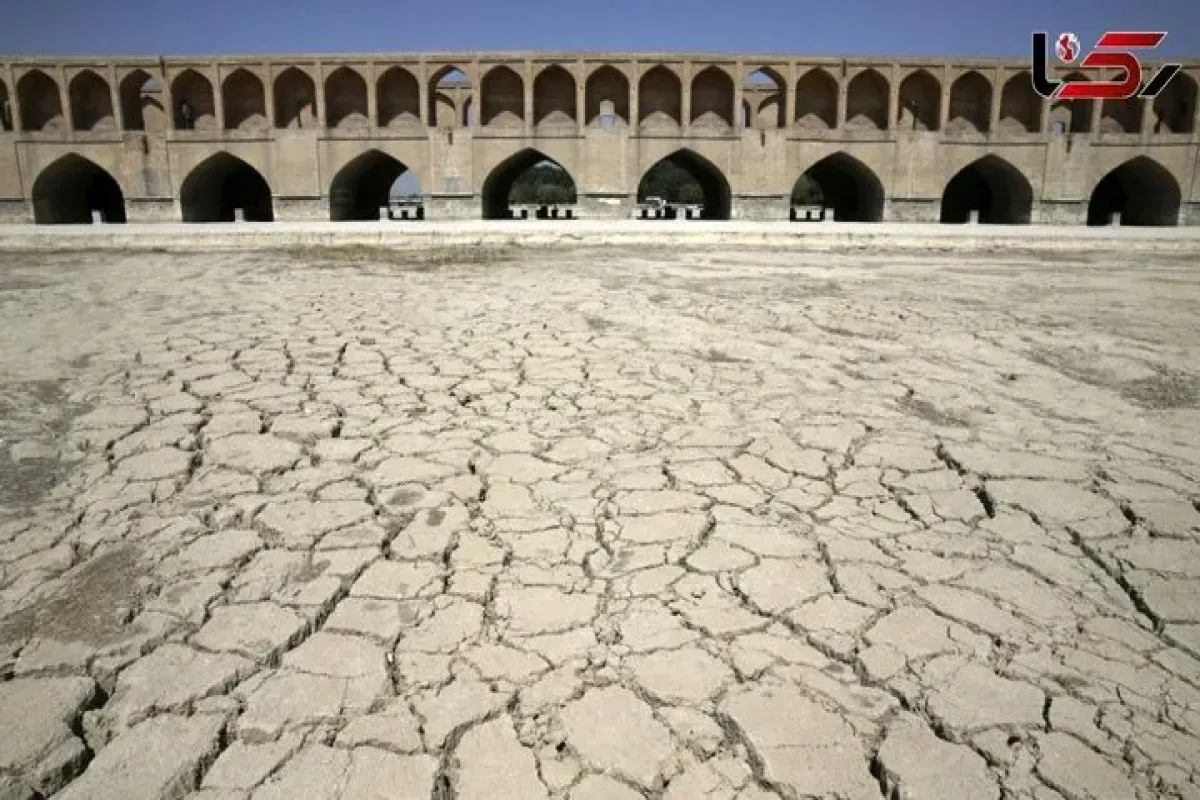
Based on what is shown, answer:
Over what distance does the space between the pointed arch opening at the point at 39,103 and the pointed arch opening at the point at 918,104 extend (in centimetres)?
2341

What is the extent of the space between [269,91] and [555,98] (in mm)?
7634

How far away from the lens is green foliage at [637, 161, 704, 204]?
4594 cm

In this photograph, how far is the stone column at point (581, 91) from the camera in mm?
20578

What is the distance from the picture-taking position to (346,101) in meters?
21.6

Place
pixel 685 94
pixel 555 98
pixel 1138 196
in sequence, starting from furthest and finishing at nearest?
pixel 1138 196
pixel 555 98
pixel 685 94

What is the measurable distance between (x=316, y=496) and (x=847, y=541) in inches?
62.2

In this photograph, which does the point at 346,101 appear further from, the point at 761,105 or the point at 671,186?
the point at 671,186

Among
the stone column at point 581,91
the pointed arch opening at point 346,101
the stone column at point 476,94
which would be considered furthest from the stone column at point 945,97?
the pointed arch opening at point 346,101

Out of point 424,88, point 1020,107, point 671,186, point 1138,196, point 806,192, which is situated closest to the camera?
point 424,88

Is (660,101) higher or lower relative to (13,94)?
lower

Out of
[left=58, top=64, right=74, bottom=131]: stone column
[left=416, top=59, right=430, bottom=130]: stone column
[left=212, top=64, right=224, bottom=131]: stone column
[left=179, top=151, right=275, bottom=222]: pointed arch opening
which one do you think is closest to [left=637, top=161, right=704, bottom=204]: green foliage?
[left=179, top=151, right=275, bottom=222]: pointed arch opening

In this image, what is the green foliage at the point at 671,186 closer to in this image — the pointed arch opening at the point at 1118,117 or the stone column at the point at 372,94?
the pointed arch opening at the point at 1118,117

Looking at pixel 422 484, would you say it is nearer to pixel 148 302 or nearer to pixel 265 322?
pixel 265 322

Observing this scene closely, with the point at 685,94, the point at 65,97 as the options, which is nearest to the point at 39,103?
the point at 65,97
